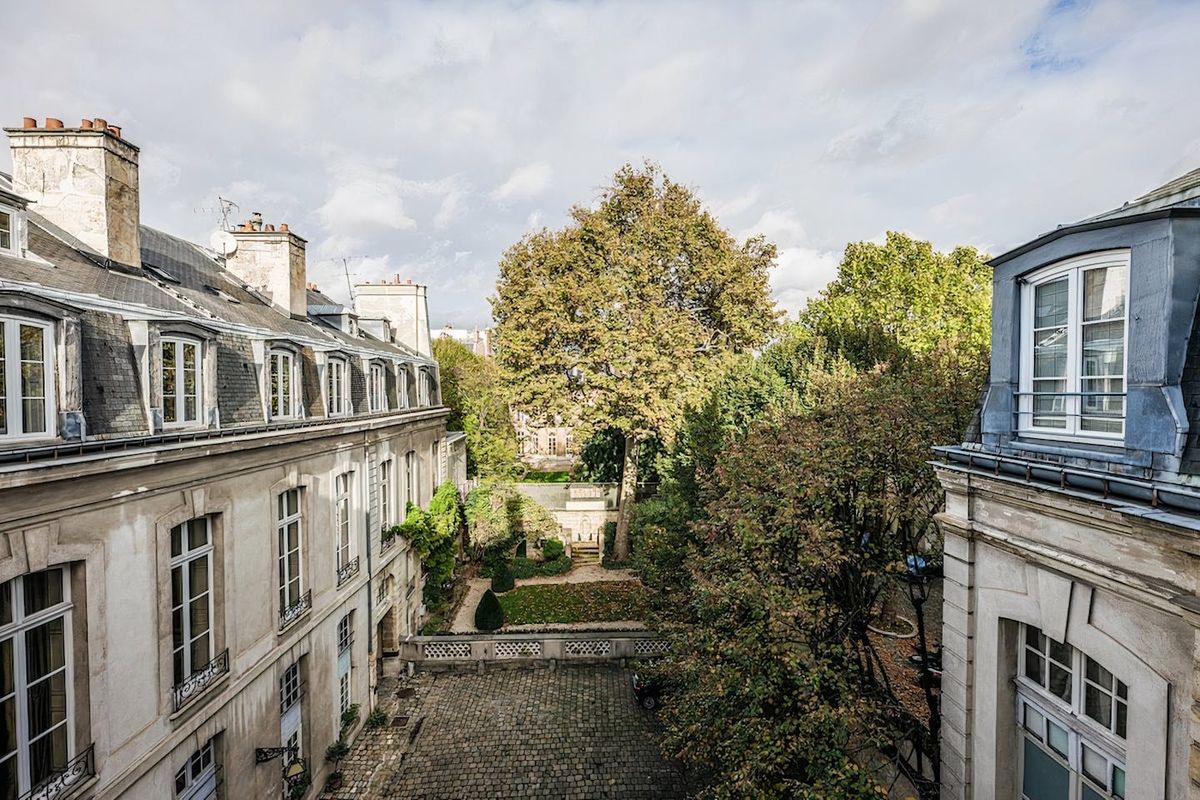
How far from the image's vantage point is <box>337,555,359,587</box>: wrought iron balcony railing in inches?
519

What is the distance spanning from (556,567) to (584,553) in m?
2.95

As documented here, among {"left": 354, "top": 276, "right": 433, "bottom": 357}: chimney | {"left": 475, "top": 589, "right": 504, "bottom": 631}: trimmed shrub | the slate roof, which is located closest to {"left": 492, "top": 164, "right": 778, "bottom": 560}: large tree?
{"left": 354, "top": 276, "right": 433, "bottom": 357}: chimney

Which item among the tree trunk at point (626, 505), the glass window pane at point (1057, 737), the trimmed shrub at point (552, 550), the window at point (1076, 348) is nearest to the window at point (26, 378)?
the window at point (1076, 348)

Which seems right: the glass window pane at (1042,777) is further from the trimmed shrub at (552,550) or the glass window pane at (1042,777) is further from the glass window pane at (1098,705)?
the trimmed shrub at (552,550)

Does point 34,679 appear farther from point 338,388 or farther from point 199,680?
point 338,388

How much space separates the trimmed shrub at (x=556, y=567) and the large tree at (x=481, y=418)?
5766 mm

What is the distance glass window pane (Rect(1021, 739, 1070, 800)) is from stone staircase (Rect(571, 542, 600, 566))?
21.1 m

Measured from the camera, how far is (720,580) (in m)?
9.46

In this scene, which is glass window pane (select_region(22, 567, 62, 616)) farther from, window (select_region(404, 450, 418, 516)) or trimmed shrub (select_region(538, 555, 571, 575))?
trimmed shrub (select_region(538, 555, 571, 575))

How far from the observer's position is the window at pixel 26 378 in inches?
224

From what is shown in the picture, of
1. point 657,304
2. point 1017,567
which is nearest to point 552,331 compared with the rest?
point 657,304

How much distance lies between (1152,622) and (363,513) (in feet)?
48.4

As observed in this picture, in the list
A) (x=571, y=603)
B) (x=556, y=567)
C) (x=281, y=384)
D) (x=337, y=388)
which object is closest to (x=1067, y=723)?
(x=281, y=384)

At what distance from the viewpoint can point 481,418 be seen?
30.8 meters
